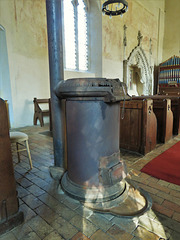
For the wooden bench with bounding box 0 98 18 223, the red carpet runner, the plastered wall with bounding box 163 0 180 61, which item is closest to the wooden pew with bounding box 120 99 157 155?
the red carpet runner

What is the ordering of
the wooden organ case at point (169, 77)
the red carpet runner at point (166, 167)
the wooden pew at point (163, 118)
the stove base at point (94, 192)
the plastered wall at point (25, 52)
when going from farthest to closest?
the wooden organ case at point (169, 77), the plastered wall at point (25, 52), the wooden pew at point (163, 118), the red carpet runner at point (166, 167), the stove base at point (94, 192)

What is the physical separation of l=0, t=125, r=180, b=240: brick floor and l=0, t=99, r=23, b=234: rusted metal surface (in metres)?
0.13

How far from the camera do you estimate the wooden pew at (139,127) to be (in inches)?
113

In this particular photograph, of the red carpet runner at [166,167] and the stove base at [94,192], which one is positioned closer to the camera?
the stove base at [94,192]

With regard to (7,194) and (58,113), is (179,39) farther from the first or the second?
(7,194)

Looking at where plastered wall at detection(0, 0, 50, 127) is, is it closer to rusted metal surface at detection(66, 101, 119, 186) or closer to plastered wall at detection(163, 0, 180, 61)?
rusted metal surface at detection(66, 101, 119, 186)

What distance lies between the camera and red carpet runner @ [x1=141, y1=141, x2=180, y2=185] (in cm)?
215

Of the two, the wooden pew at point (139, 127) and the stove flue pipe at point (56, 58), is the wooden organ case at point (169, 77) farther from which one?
the stove flue pipe at point (56, 58)

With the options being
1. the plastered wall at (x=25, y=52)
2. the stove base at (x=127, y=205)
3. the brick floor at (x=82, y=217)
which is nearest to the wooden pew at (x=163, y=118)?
the brick floor at (x=82, y=217)

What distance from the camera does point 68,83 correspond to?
1.55 metres

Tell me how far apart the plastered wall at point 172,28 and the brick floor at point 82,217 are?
12.0 meters

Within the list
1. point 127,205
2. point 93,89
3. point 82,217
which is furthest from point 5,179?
point 127,205

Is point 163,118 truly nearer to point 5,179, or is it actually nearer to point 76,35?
point 5,179

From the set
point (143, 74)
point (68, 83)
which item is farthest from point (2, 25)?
point (143, 74)
